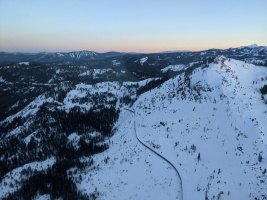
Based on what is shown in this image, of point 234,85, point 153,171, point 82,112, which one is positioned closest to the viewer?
point 153,171

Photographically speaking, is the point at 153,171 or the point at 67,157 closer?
the point at 153,171

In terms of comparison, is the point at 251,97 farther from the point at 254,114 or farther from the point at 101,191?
the point at 101,191

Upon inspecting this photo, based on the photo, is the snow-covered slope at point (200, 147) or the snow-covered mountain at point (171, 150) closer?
the snow-covered slope at point (200, 147)

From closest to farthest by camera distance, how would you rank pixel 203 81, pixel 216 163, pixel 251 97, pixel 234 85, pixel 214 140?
pixel 216 163 < pixel 214 140 < pixel 251 97 < pixel 234 85 < pixel 203 81

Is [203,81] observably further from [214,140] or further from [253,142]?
[253,142]

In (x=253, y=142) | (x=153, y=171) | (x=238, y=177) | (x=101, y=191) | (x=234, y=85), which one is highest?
(x=234, y=85)

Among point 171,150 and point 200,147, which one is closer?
point 200,147

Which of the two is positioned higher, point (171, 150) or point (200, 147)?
point (200, 147)

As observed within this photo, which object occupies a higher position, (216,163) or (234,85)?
(234,85)

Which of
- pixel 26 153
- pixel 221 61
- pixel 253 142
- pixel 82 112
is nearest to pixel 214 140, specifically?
pixel 253 142

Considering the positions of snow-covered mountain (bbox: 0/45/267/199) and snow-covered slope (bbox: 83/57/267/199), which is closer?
snow-covered slope (bbox: 83/57/267/199)

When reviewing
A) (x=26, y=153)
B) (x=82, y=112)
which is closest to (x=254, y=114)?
(x=26, y=153)
